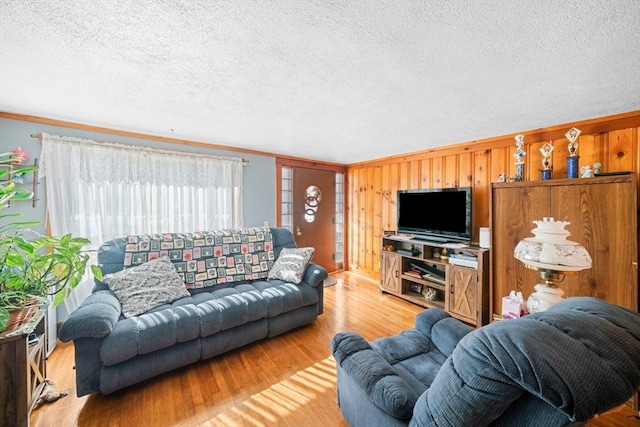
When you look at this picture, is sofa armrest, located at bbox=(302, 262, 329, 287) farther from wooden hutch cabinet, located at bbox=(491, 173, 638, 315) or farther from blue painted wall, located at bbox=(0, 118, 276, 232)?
wooden hutch cabinet, located at bbox=(491, 173, 638, 315)

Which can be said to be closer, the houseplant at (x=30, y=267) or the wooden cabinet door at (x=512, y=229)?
the houseplant at (x=30, y=267)

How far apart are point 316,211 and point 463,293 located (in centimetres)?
260

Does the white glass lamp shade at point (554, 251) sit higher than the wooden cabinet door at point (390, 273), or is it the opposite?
the white glass lamp shade at point (554, 251)

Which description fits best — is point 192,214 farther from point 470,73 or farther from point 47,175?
point 470,73

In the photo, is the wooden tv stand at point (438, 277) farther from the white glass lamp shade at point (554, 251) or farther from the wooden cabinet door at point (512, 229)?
the white glass lamp shade at point (554, 251)

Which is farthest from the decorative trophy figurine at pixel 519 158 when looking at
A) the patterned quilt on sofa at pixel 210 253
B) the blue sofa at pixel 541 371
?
the patterned quilt on sofa at pixel 210 253

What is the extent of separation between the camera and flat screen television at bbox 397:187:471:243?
9.68ft

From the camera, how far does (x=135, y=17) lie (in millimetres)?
1074

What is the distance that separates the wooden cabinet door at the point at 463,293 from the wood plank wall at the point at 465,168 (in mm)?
549

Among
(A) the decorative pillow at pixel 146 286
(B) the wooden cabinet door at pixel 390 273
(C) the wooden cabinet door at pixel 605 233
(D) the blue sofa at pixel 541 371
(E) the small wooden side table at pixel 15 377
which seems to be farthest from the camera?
(B) the wooden cabinet door at pixel 390 273

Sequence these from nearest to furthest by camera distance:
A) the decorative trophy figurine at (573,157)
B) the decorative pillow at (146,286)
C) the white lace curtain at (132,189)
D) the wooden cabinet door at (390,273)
Result: the decorative pillow at (146,286) → the decorative trophy figurine at (573,157) → the white lace curtain at (132,189) → the wooden cabinet door at (390,273)

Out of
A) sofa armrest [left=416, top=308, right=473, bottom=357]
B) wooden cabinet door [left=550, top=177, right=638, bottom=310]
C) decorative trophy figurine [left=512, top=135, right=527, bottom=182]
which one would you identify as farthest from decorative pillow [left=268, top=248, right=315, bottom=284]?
wooden cabinet door [left=550, top=177, right=638, bottom=310]

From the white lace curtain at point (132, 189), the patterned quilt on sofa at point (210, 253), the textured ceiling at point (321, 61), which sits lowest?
the patterned quilt on sofa at point (210, 253)

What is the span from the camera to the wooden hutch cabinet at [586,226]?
184 centimetres
